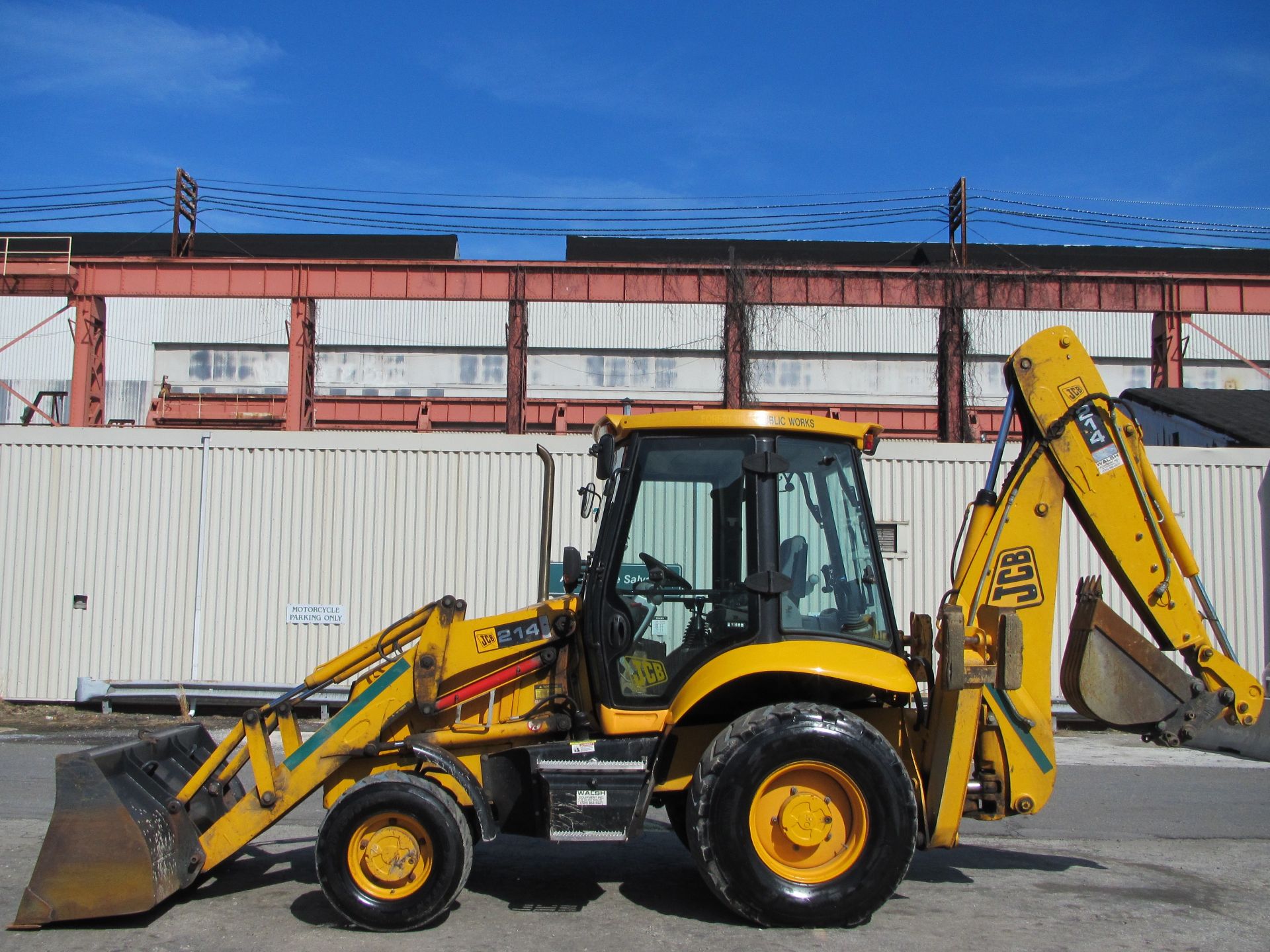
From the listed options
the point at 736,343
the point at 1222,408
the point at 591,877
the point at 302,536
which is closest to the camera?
the point at 591,877

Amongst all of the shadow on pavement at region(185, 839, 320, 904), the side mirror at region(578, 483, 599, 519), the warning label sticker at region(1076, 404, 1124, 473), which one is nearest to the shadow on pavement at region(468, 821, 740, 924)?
the shadow on pavement at region(185, 839, 320, 904)

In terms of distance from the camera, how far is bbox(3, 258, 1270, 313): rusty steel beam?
25.5 meters

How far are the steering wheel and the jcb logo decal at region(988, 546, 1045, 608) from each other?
159 centimetres

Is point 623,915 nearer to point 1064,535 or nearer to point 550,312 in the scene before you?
point 1064,535

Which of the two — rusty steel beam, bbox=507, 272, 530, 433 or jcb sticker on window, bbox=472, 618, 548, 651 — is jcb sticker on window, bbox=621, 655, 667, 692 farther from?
rusty steel beam, bbox=507, 272, 530, 433

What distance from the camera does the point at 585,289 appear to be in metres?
26.2

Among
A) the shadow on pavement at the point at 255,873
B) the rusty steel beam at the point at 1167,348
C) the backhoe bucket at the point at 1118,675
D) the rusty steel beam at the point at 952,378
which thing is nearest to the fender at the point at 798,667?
the backhoe bucket at the point at 1118,675

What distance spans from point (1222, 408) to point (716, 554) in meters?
16.3

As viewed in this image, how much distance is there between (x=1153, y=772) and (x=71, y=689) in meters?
11.8

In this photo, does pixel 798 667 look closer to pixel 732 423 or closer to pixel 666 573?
pixel 666 573

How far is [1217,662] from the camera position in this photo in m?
5.20

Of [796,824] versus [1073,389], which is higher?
[1073,389]

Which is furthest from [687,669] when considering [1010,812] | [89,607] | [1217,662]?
[89,607]

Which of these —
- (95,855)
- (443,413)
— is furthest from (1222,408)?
(443,413)
